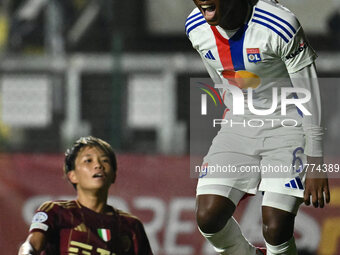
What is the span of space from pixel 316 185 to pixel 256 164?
19.3 inches

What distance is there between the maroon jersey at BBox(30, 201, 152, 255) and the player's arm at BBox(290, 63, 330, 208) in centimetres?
143

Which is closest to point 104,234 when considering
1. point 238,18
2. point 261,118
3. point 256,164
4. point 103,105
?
point 256,164

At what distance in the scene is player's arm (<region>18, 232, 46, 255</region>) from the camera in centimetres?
591

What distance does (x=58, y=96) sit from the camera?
10.5m

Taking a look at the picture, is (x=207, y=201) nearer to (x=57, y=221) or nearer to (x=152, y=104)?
(x=57, y=221)

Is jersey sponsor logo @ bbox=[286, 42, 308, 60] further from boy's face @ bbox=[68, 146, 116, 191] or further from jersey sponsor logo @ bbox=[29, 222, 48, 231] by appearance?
jersey sponsor logo @ bbox=[29, 222, 48, 231]

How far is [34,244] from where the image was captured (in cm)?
603

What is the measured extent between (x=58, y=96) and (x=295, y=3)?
12.5 ft

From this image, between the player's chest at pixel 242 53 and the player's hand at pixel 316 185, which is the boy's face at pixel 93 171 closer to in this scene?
the player's chest at pixel 242 53

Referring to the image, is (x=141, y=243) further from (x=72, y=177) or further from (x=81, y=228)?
(x=72, y=177)

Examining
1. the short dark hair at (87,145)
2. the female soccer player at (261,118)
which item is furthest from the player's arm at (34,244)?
the female soccer player at (261,118)

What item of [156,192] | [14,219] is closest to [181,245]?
[156,192]

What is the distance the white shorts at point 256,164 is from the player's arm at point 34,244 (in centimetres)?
113

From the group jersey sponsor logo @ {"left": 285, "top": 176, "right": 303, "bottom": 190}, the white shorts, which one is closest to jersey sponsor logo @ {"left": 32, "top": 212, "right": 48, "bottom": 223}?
the white shorts
